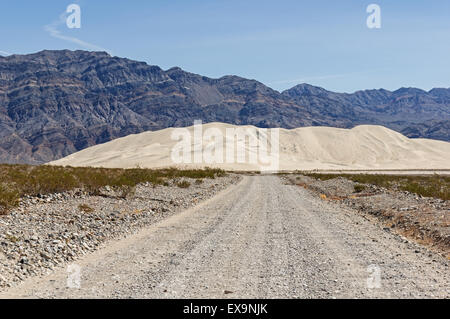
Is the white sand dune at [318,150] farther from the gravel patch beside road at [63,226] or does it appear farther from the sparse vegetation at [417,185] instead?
the gravel patch beside road at [63,226]

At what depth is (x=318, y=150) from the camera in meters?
152

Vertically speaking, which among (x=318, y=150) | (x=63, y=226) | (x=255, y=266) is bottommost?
(x=255, y=266)

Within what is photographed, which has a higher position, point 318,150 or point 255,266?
point 318,150

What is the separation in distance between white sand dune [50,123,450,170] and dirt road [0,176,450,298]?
322ft

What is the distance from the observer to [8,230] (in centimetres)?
1093

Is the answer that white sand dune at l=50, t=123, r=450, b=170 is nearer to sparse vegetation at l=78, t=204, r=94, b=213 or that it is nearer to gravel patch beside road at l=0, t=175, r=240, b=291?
gravel patch beside road at l=0, t=175, r=240, b=291

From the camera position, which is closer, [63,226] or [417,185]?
[63,226]

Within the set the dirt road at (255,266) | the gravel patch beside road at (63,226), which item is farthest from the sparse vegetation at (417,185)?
the gravel patch beside road at (63,226)

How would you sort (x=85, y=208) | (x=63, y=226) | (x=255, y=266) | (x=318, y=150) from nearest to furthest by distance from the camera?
(x=255, y=266) < (x=63, y=226) < (x=85, y=208) < (x=318, y=150)

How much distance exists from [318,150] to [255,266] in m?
148

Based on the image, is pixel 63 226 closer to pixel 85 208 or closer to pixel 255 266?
pixel 85 208

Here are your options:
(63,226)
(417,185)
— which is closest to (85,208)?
(63,226)

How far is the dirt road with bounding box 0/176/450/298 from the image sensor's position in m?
7.18

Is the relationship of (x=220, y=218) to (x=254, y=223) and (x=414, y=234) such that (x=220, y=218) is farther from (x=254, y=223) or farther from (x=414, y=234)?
(x=414, y=234)
